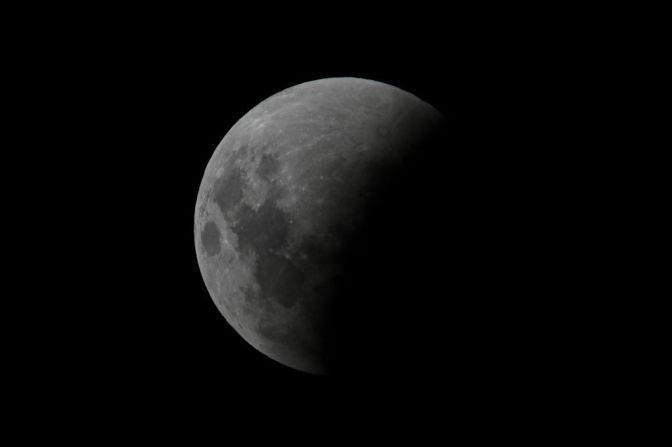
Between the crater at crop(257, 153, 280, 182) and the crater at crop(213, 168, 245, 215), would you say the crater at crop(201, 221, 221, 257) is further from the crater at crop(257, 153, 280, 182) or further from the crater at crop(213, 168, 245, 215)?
the crater at crop(257, 153, 280, 182)

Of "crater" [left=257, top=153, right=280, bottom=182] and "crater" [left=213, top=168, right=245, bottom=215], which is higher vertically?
"crater" [left=257, top=153, right=280, bottom=182]

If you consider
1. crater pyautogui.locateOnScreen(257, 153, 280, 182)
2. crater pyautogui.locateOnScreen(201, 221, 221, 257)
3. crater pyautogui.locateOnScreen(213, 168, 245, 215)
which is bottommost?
crater pyautogui.locateOnScreen(201, 221, 221, 257)

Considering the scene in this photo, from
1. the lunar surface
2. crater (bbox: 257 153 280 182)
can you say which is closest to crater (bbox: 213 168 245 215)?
the lunar surface

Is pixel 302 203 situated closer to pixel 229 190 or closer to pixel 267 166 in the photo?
pixel 267 166

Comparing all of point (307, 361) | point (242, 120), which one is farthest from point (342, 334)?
point (242, 120)

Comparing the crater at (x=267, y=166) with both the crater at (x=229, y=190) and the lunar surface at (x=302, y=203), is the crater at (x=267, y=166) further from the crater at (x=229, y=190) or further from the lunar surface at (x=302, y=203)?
the crater at (x=229, y=190)

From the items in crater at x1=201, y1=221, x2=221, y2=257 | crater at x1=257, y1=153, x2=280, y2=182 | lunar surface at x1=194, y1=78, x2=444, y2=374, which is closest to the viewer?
lunar surface at x1=194, y1=78, x2=444, y2=374

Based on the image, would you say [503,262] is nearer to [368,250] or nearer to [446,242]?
[446,242]

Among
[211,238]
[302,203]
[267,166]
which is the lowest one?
[211,238]

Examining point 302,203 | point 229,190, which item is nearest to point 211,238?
point 229,190
